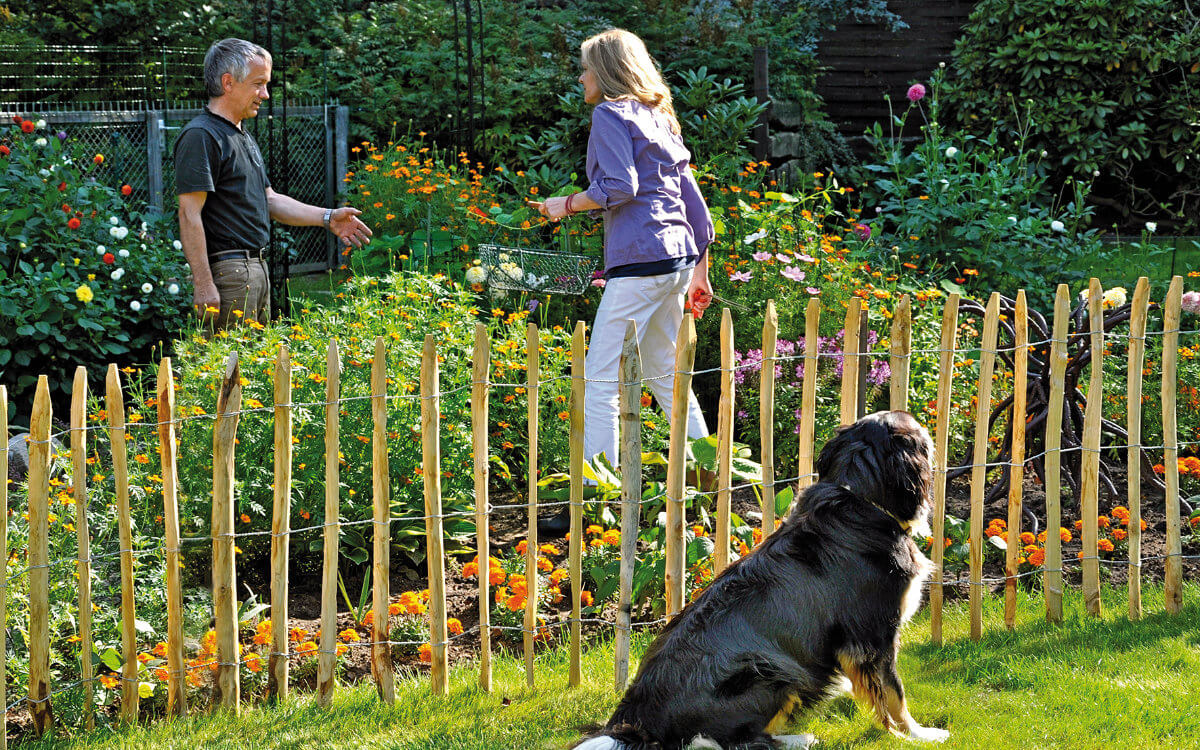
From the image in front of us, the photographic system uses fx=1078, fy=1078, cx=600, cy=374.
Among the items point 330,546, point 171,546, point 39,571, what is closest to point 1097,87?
point 330,546

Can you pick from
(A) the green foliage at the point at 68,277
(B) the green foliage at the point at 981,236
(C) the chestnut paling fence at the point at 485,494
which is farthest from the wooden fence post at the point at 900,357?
(A) the green foliage at the point at 68,277

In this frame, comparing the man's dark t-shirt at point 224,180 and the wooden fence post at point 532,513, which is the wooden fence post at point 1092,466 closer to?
the wooden fence post at point 532,513

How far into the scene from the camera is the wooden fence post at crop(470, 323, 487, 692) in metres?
3.16

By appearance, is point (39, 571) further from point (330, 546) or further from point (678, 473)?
point (678, 473)

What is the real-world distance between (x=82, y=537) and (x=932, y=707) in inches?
98.4

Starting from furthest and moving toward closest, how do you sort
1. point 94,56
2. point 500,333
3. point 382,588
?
point 94,56 < point 500,333 < point 382,588

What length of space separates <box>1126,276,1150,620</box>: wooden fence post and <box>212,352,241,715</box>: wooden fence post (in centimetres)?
285

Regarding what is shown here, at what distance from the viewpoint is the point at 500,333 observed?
5664 mm

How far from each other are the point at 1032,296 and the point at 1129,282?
1170mm

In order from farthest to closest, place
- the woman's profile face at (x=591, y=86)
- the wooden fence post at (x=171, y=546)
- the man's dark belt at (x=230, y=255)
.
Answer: the man's dark belt at (x=230, y=255) → the woman's profile face at (x=591, y=86) → the wooden fence post at (x=171, y=546)

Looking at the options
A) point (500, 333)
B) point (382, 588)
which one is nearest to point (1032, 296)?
point (500, 333)

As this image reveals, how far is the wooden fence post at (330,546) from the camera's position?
3053 mm

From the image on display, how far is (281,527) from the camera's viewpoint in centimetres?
312

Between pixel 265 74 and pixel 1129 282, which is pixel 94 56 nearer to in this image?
pixel 265 74
